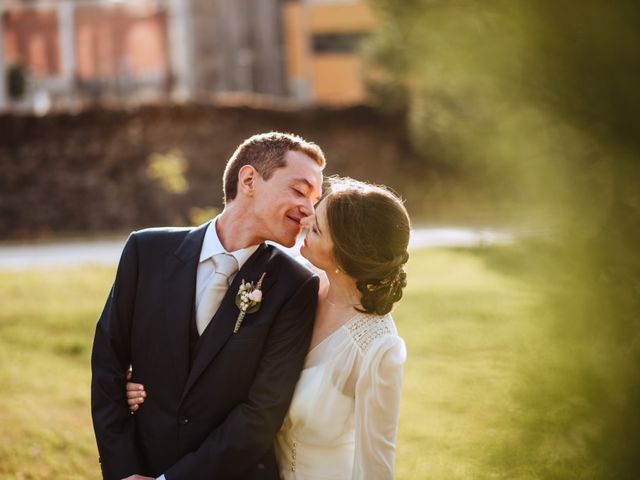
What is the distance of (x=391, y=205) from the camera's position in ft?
10.4

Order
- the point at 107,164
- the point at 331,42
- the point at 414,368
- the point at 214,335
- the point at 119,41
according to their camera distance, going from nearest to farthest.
A: the point at 214,335 < the point at 414,368 < the point at 107,164 < the point at 119,41 < the point at 331,42

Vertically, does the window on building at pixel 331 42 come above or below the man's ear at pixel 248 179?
above

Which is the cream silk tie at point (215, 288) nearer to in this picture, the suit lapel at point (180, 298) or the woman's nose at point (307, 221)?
the suit lapel at point (180, 298)

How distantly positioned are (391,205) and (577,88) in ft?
4.11

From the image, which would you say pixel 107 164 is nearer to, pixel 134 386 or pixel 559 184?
pixel 134 386

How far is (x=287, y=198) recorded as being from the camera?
3.29m

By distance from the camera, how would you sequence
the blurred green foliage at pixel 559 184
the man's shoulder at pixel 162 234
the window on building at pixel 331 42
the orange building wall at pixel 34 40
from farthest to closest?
the window on building at pixel 331 42 → the orange building wall at pixel 34 40 → the man's shoulder at pixel 162 234 → the blurred green foliage at pixel 559 184

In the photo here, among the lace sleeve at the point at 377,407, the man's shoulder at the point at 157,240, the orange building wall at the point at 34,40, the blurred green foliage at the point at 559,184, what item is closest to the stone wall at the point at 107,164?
the orange building wall at the point at 34,40

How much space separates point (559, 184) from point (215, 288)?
163 centimetres

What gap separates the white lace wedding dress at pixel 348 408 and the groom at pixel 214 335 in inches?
2.7

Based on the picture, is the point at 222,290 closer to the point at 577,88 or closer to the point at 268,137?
the point at 268,137

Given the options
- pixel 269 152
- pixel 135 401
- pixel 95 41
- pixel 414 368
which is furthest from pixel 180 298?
pixel 95 41

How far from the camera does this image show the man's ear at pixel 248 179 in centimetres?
336

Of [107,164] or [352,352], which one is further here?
[107,164]
